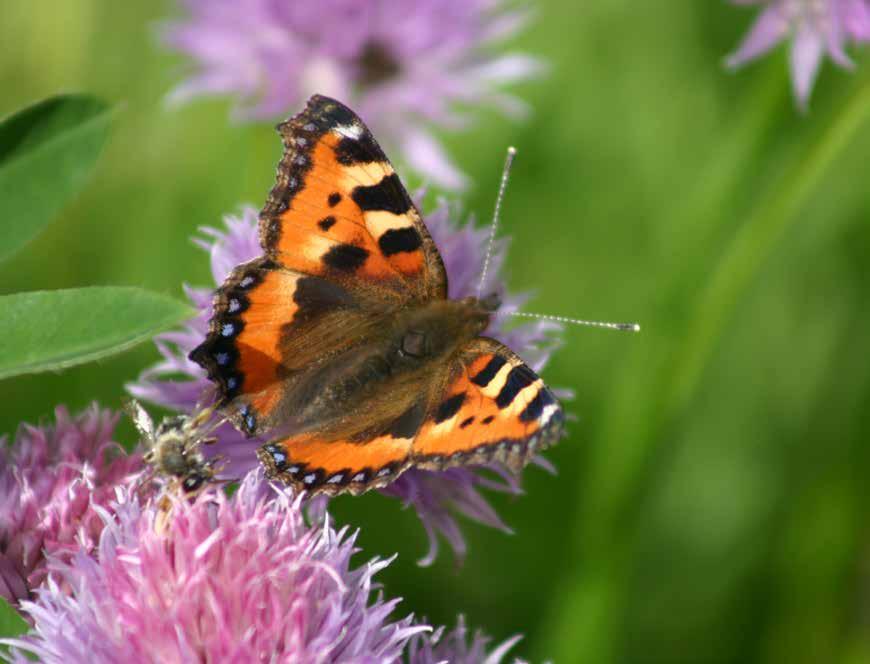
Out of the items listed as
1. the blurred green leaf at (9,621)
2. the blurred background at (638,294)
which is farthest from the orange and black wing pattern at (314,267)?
the blurred background at (638,294)

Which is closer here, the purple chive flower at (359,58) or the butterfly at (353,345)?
the butterfly at (353,345)

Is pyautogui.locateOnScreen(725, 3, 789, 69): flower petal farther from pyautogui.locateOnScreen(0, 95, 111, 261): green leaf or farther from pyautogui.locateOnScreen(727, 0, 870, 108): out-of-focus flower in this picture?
pyautogui.locateOnScreen(0, 95, 111, 261): green leaf

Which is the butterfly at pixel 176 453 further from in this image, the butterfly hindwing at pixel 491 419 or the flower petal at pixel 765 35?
the flower petal at pixel 765 35

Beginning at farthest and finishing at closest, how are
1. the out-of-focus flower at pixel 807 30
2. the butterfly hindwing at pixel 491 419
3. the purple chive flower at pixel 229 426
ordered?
1. the out-of-focus flower at pixel 807 30
2. the purple chive flower at pixel 229 426
3. the butterfly hindwing at pixel 491 419

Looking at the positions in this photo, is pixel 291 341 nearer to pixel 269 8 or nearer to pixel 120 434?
pixel 120 434

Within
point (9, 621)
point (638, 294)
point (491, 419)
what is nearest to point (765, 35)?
point (638, 294)

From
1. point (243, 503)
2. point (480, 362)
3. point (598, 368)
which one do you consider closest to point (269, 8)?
point (598, 368)

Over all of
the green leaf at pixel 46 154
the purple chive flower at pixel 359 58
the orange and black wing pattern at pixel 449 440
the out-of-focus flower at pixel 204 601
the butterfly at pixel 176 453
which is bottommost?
the out-of-focus flower at pixel 204 601
